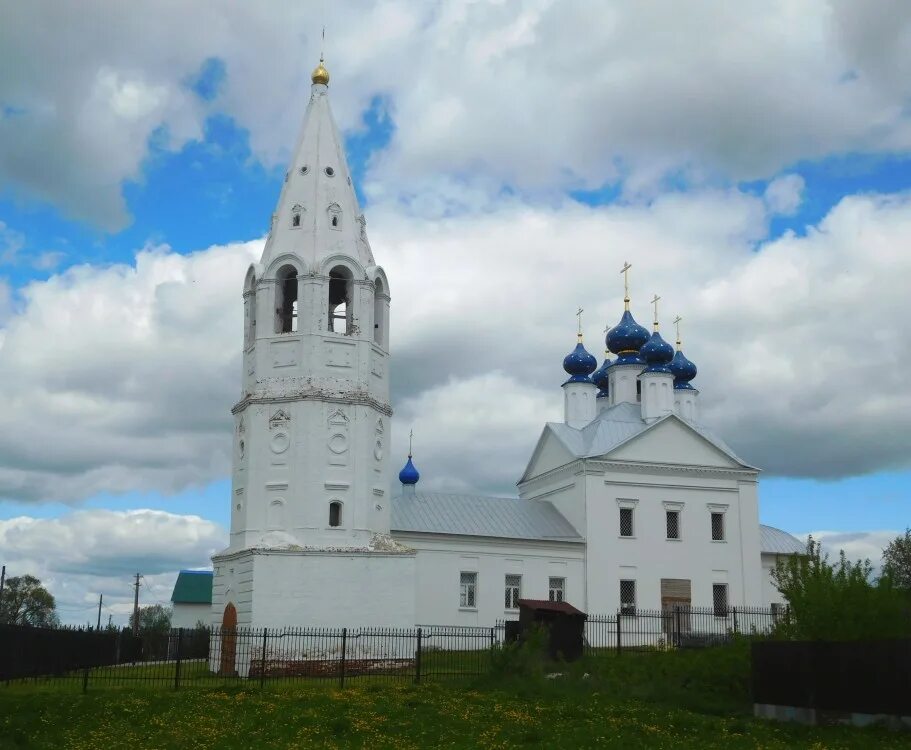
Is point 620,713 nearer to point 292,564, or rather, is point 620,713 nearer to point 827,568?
point 827,568

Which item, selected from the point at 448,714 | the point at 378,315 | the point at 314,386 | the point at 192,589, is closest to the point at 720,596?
the point at 378,315

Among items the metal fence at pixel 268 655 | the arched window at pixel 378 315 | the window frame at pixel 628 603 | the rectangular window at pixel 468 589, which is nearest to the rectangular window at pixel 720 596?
the window frame at pixel 628 603

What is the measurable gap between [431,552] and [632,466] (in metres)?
7.52

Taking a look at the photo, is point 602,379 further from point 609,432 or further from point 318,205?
point 318,205

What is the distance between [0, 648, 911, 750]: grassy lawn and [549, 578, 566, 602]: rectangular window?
39.3 ft

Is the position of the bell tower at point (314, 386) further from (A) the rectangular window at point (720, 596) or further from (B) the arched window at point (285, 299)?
(A) the rectangular window at point (720, 596)

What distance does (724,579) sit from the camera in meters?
34.4

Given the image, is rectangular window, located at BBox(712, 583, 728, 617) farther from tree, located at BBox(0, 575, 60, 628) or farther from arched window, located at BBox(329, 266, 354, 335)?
tree, located at BBox(0, 575, 60, 628)

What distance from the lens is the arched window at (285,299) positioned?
27484mm

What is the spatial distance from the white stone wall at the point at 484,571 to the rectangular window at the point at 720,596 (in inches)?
188

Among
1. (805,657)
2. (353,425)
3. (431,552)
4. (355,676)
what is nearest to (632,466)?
(431,552)

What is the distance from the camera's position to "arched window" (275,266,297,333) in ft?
Answer: 90.2

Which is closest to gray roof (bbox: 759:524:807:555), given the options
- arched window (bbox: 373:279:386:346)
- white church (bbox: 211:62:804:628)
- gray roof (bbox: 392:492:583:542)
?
white church (bbox: 211:62:804:628)

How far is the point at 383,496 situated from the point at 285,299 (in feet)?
19.4
